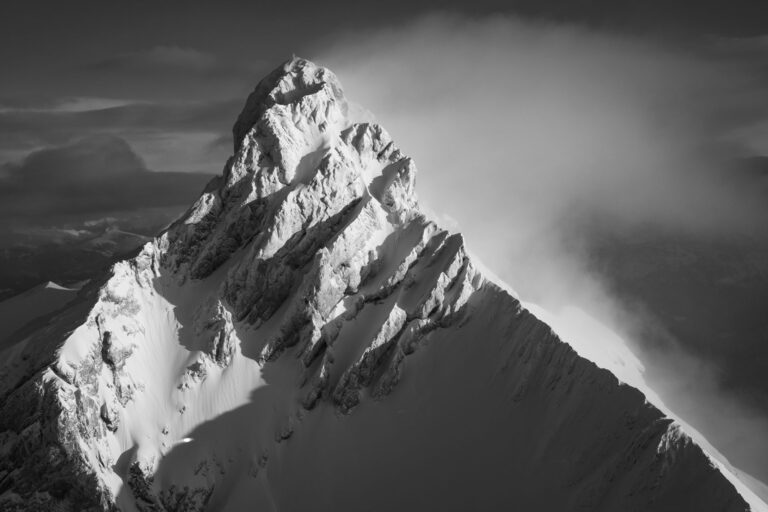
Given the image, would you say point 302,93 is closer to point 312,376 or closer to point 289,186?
point 289,186

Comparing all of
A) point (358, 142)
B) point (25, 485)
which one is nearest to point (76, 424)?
point (25, 485)

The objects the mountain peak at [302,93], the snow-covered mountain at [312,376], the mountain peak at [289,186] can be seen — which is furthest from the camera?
the mountain peak at [302,93]

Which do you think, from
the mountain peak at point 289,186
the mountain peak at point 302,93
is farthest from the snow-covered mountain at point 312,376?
the mountain peak at point 302,93

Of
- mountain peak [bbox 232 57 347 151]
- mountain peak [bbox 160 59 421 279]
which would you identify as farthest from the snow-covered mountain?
mountain peak [bbox 232 57 347 151]

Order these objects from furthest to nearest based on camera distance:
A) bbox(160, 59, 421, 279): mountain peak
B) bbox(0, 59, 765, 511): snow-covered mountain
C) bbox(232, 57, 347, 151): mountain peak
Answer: bbox(232, 57, 347, 151): mountain peak
bbox(160, 59, 421, 279): mountain peak
bbox(0, 59, 765, 511): snow-covered mountain

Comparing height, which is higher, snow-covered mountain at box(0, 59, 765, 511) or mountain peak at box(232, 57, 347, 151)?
mountain peak at box(232, 57, 347, 151)

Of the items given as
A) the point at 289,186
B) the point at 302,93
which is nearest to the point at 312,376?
the point at 289,186

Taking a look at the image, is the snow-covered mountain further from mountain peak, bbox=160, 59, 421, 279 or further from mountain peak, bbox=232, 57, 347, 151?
mountain peak, bbox=232, 57, 347, 151

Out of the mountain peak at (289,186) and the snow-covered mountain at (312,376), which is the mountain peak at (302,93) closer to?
the mountain peak at (289,186)
